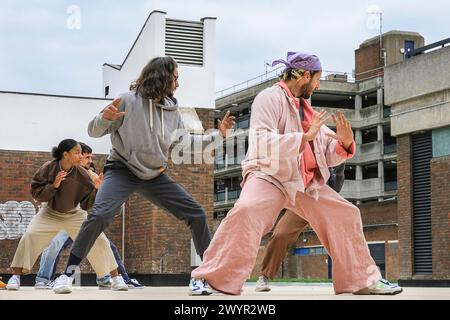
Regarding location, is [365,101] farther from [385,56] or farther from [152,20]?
[152,20]

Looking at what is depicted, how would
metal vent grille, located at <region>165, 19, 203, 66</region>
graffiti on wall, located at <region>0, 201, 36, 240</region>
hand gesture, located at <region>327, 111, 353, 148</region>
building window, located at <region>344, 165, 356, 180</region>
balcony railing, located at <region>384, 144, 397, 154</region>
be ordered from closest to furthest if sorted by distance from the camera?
hand gesture, located at <region>327, 111, 353, 148</region> < graffiti on wall, located at <region>0, 201, 36, 240</region> < metal vent grille, located at <region>165, 19, 203, 66</region> < balcony railing, located at <region>384, 144, 397, 154</region> < building window, located at <region>344, 165, 356, 180</region>

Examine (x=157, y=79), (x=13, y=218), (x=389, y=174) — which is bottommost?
(x=13, y=218)

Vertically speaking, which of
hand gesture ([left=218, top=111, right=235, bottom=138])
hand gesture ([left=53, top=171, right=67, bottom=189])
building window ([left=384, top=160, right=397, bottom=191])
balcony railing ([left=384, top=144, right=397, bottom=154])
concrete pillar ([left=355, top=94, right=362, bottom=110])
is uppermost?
concrete pillar ([left=355, top=94, right=362, bottom=110])

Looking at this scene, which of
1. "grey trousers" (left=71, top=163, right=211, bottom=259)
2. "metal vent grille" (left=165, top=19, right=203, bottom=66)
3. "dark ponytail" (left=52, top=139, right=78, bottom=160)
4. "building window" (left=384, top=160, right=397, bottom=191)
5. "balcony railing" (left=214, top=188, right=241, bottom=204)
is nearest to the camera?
"grey trousers" (left=71, top=163, right=211, bottom=259)

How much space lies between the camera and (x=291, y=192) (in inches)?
248

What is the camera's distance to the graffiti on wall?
19.3 metres

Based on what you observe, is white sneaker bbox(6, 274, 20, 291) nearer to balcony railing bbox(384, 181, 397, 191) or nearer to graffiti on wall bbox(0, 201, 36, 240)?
graffiti on wall bbox(0, 201, 36, 240)

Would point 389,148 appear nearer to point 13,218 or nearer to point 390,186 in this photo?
point 390,186

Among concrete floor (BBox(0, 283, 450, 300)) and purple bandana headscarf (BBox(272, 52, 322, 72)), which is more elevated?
purple bandana headscarf (BBox(272, 52, 322, 72))

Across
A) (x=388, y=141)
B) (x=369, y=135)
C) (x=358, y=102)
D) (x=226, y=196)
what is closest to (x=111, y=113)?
(x=388, y=141)

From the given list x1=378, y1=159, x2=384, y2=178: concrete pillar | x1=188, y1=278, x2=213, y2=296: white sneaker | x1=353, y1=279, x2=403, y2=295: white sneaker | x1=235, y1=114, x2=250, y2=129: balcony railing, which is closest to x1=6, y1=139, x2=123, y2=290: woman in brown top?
x1=188, y1=278, x2=213, y2=296: white sneaker

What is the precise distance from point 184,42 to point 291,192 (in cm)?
1400

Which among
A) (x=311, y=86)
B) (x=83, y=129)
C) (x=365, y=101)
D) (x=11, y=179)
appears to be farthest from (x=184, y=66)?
(x=365, y=101)
